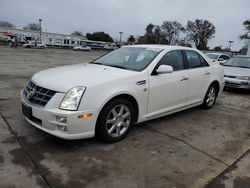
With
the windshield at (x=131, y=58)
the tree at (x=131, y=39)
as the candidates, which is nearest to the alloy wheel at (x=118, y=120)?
the windshield at (x=131, y=58)

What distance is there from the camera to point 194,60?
201 inches

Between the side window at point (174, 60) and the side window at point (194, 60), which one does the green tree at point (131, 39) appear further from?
the side window at point (174, 60)

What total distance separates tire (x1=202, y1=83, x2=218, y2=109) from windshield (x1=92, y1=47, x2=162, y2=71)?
1983 mm

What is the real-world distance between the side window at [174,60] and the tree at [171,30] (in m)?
61.1

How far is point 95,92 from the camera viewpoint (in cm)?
319

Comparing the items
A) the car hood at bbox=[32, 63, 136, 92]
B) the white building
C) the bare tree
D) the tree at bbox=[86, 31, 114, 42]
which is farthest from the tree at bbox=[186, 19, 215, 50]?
the car hood at bbox=[32, 63, 136, 92]

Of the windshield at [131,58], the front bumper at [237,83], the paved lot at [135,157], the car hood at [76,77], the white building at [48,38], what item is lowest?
the paved lot at [135,157]

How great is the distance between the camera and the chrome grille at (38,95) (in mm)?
3201

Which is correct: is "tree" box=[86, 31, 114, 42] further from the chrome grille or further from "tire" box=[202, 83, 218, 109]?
the chrome grille

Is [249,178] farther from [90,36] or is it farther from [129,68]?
[90,36]

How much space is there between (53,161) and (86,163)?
1.38 feet

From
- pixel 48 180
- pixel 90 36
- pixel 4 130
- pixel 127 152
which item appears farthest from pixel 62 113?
pixel 90 36

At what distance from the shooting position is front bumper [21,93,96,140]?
305cm

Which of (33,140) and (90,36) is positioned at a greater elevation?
(90,36)
